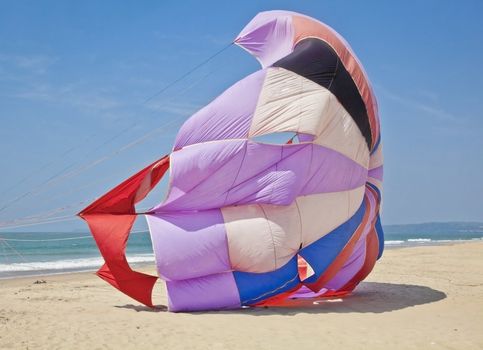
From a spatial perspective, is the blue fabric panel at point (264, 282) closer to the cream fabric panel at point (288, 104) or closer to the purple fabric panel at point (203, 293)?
the purple fabric panel at point (203, 293)

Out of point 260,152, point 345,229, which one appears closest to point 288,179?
point 260,152

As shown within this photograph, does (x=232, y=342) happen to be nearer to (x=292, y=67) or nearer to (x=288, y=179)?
(x=288, y=179)

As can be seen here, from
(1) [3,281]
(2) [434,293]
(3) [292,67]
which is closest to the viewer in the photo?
(3) [292,67]

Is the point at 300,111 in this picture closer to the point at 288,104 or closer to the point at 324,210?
the point at 288,104

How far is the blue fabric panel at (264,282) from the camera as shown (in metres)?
8.74

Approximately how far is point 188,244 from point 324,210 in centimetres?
222

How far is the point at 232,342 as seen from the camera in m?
6.80

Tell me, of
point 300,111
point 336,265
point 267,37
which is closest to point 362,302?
point 336,265

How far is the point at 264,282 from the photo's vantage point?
347 inches

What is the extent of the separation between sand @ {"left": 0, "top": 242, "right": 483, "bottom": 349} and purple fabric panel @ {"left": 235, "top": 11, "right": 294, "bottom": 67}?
13.2ft

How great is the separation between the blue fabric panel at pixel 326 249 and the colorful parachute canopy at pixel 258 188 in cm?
2

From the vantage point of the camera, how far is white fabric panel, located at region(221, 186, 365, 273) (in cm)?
853

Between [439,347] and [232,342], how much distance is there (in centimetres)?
240

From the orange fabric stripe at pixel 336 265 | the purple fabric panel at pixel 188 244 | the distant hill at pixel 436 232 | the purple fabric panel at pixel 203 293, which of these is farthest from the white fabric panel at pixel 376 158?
the distant hill at pixel 436 232
